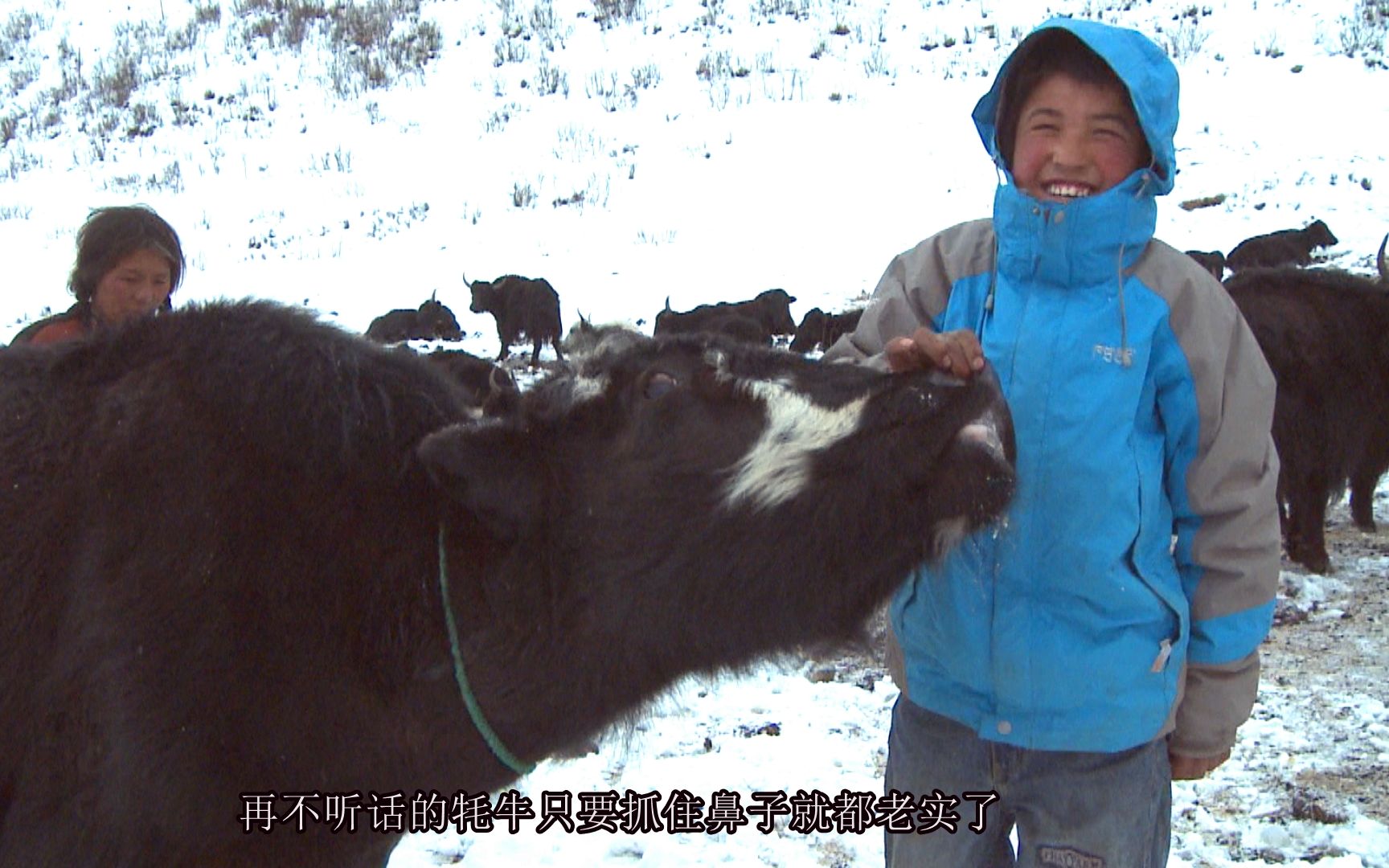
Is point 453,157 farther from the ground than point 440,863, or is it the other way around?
point 453,157

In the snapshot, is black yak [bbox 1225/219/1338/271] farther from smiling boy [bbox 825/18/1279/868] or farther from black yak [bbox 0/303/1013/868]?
black yak [bbox 0/303/1013/868]

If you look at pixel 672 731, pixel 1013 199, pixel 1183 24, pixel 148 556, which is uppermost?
pixel 1183 24

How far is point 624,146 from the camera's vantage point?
20.0 m

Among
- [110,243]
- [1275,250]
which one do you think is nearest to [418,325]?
[1275,250]

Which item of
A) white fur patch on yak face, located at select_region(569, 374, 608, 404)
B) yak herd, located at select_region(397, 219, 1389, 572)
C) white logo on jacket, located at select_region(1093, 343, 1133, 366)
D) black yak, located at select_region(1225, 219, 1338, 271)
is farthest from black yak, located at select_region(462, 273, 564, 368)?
white logo on jacket, located at select_region(1093, 343, 1133, 366)

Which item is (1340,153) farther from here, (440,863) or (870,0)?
(440,863)

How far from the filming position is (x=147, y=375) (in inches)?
95.8

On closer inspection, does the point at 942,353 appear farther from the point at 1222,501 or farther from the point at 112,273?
the point at 112,273

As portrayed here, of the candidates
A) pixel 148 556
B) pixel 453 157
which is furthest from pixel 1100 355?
pixel 453 157

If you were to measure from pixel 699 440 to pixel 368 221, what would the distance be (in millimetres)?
17362

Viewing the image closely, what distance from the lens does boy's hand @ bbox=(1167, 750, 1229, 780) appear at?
244 centimetres

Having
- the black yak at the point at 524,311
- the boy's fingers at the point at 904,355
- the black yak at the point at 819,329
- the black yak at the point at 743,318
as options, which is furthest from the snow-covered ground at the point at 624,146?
the boy's fingers at the point at 904,355

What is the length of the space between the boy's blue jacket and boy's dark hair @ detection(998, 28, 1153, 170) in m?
0.05

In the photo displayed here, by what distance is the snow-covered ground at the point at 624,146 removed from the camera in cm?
1572
